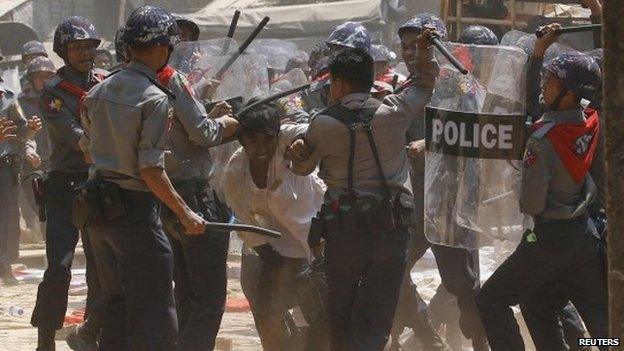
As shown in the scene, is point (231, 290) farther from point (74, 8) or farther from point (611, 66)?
point (74, 8)

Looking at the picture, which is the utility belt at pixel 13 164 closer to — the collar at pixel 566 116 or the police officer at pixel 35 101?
the police officer at pixel 35 101

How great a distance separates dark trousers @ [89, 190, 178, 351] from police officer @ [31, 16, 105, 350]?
5.26 ft

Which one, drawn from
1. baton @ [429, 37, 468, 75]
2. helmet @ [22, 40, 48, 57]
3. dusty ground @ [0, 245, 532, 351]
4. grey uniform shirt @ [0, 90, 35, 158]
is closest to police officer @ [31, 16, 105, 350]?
dusty ground @ [0, 245, 532, 351]

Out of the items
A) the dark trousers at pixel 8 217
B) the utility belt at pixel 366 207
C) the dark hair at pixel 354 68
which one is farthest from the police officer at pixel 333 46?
the dark trousers at pixel 8 217

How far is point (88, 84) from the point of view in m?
7.80

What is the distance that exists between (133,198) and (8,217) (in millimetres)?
A: 7428

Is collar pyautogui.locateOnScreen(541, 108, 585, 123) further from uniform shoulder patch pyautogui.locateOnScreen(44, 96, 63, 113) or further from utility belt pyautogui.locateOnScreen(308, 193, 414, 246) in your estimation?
uniform shoulder patch pyautogui.locateOnScreen(44, 96, 63, 113)

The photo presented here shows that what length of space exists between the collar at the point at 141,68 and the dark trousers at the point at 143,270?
1.75ft

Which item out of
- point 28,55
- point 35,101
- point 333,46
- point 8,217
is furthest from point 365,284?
point 28,55

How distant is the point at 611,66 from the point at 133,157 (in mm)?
2713

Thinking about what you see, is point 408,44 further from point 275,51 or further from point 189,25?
point 189,25

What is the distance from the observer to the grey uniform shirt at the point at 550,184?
611 cm

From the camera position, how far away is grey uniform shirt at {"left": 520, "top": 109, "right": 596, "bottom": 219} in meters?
6.11

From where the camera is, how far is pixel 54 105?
25.1ft
